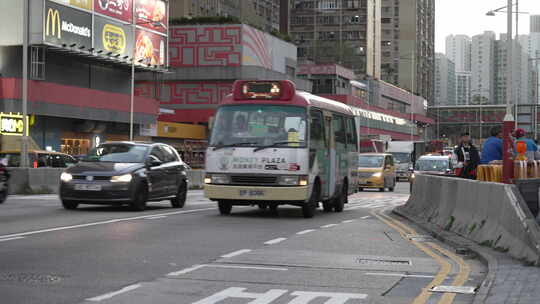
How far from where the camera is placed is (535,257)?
33.1 feet

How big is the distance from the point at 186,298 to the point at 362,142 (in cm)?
6216

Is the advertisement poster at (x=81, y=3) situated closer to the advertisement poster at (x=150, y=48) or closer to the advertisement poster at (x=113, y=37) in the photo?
the advertisement poster at (x=113, y=37)

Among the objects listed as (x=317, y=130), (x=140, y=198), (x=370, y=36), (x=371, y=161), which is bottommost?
(x=140, y=198)

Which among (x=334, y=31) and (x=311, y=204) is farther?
(x=334, y=31)

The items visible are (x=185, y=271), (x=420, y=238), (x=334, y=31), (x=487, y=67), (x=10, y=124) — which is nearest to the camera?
(x=185, y=271)

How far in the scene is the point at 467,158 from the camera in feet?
71.1

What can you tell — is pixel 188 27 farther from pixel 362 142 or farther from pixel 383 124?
pixel 383 124

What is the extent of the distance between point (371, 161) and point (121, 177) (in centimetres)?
2546

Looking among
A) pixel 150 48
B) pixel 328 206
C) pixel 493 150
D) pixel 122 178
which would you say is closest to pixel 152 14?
pixel 150 48

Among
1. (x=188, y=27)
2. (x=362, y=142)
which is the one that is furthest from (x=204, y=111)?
(x=362, y=142)

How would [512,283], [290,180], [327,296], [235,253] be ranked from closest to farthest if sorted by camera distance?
[327,296] < [512,283] < [235,253] < [290,180]

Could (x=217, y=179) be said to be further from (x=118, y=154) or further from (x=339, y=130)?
(x=339, y=130)

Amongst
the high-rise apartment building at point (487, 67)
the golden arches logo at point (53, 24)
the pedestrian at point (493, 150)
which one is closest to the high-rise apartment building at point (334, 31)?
the high-rise apartment building at point (487, 67)

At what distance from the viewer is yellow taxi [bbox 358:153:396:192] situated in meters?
43.1
